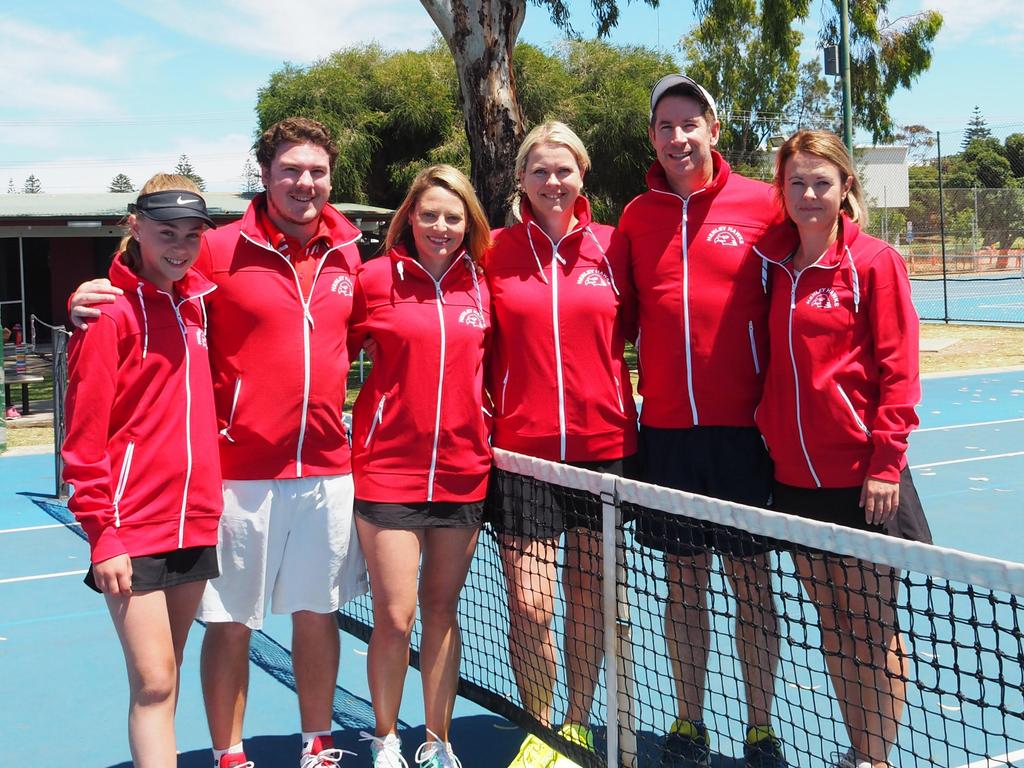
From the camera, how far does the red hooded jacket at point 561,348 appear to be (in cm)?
365

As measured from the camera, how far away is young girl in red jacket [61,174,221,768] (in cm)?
300

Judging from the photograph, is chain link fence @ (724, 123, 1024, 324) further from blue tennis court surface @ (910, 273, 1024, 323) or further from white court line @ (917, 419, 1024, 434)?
white court line @ (917, 419, 1024, 434)

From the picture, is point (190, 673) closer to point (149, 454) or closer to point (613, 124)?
point (149, 454)

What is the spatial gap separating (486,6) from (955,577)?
32.5 feet

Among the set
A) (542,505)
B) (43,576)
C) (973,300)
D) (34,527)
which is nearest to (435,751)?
(542,505)

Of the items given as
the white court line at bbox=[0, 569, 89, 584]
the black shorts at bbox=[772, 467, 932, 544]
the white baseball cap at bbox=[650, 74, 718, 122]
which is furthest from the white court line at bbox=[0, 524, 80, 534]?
the black shorts at bbox=[772, 467, 932, 544]

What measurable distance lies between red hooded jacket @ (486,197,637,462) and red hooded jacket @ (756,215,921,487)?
58cm

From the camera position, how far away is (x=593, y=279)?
12.2 ft

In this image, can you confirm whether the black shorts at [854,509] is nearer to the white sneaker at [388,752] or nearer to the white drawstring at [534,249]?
the white drawstring at [534,249]

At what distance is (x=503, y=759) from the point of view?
13.5 ft

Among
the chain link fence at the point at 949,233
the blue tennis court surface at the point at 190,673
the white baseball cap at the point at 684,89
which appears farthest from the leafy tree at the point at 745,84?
the white baseball cap at the point at 684,89

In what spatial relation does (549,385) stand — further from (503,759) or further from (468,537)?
(503,759)

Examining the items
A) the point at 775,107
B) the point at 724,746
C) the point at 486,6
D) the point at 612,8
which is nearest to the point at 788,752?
the point at 724,746

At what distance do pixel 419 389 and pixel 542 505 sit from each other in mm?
593
